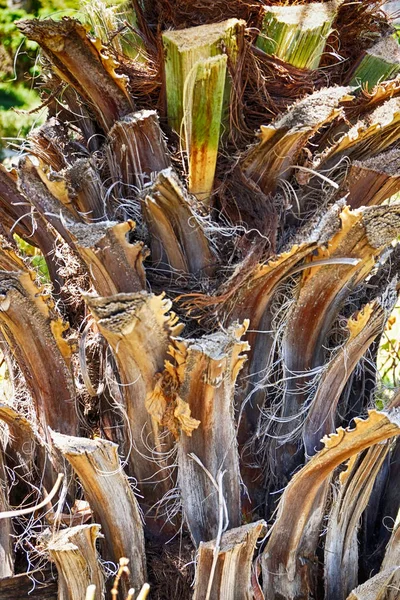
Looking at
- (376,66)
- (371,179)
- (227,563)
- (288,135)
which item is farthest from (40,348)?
(376,66)

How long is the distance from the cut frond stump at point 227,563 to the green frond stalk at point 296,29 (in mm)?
1464

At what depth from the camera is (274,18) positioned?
2357 mm

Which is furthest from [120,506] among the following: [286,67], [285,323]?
[286,67]

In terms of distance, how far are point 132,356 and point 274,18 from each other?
1.19 meters

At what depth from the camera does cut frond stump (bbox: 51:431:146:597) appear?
6.57 ft

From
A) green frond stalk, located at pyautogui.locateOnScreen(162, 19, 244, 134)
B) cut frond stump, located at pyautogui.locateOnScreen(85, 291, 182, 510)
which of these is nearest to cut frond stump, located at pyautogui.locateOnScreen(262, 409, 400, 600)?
cut frond stump, located at pyautogui.locateOnScreen(85, 291, 182, 510)

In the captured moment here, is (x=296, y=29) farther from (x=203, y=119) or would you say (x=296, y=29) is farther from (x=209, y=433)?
(x=209, y=433)

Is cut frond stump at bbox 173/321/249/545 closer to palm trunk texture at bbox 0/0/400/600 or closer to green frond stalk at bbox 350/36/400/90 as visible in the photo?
palm trunk texture at bbox 0/0/400/600

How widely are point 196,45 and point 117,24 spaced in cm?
46

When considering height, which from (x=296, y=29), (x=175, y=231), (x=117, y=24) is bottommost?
(x=175, y=231)

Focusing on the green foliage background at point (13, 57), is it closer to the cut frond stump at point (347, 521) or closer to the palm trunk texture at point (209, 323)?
the palm trunk texture at point (209, 323)

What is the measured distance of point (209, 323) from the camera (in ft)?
7.13

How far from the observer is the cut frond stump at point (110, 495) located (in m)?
2.00

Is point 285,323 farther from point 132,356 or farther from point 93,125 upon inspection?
point 93,125
